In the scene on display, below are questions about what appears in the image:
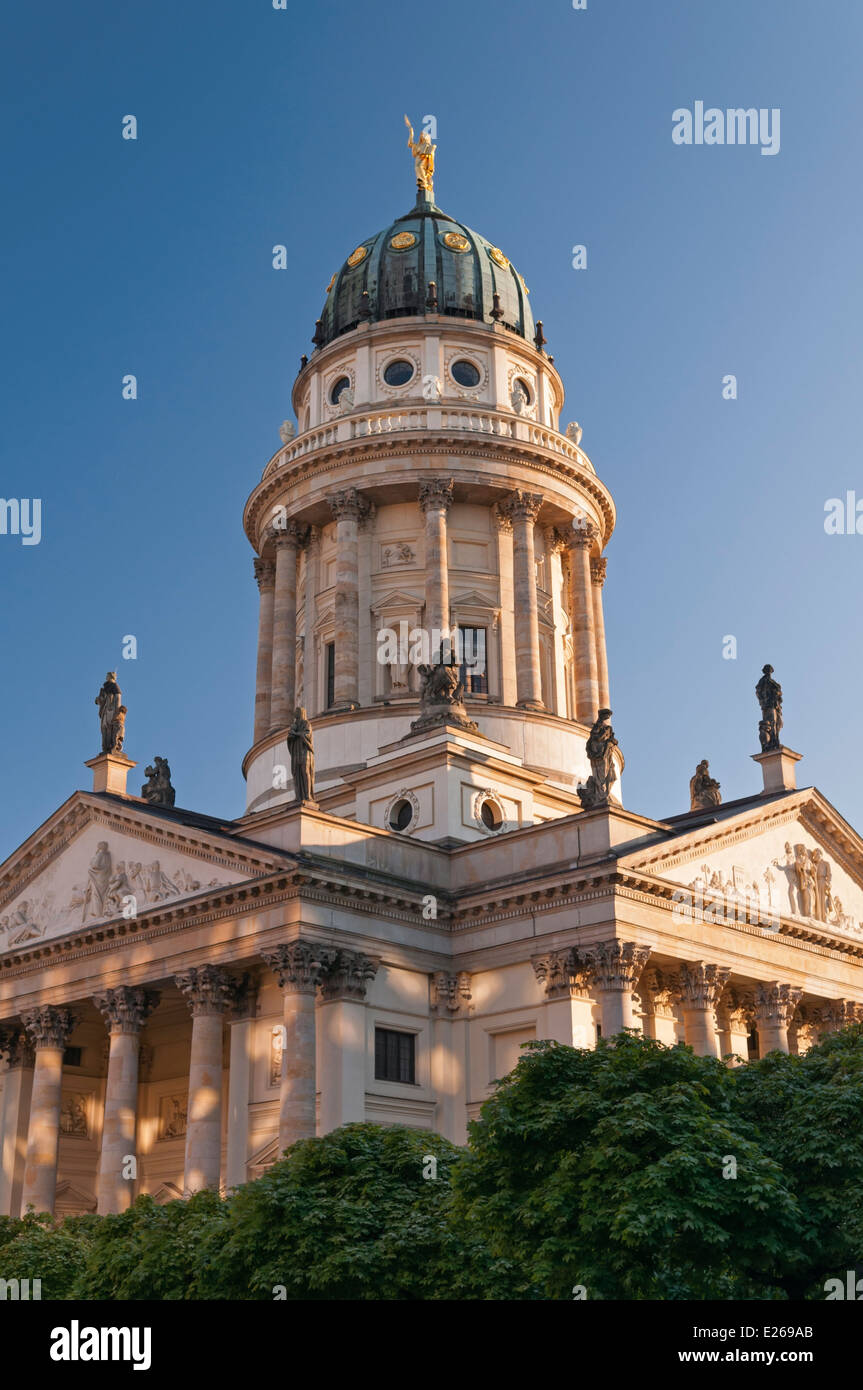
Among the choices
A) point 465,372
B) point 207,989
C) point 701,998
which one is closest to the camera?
point 207,989

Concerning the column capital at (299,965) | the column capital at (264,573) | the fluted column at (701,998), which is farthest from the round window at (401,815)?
the column capital at (264,573)

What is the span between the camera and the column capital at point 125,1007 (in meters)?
44.1

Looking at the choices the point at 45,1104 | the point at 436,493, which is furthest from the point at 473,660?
the point at 45,1104

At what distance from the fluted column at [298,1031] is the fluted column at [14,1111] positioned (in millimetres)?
11315

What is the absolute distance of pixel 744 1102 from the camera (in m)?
27.3

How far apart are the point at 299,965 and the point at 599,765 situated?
33.6 feet

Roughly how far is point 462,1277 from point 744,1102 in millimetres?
6330

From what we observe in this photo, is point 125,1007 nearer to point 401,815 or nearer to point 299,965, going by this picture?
point 299,965

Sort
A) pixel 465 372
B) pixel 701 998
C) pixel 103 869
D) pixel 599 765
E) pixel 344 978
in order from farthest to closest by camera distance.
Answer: pixel 465 372
pixel 103 869
pixel 599 765
pixel 701 998
pixel 344 978

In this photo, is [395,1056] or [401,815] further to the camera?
[401,815]

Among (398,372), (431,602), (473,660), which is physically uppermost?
(398,372)

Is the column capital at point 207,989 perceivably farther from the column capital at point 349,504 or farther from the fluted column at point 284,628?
the column capital at point 349,504

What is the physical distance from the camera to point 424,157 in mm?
71875

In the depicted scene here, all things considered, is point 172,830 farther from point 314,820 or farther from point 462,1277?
point 462,1277
